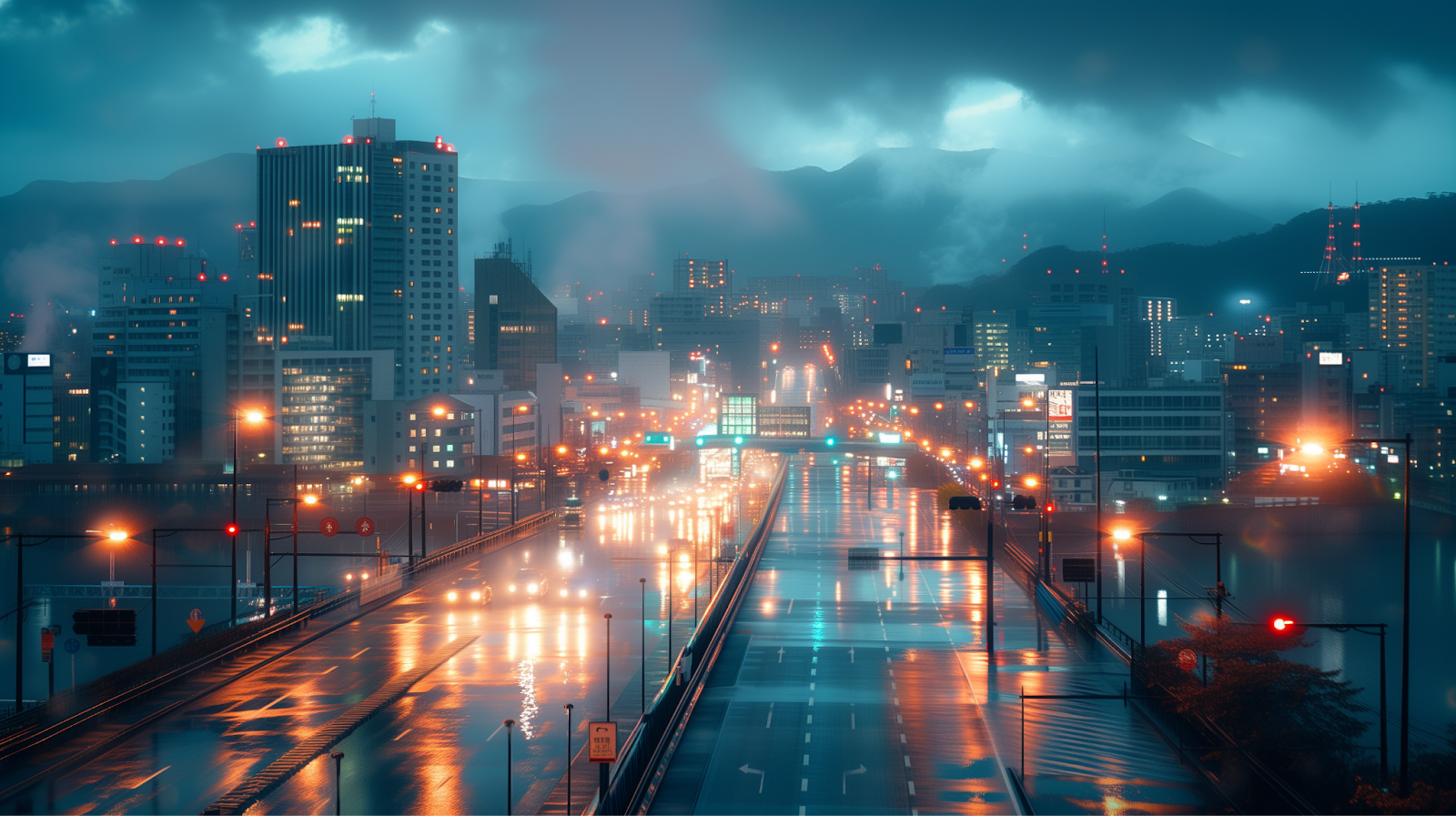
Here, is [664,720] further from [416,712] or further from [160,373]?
[160,373]

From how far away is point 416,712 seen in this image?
1208 inches

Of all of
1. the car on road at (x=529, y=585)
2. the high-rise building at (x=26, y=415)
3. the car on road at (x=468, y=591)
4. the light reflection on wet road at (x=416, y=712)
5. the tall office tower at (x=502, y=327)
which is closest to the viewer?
the light reflection on wet road at (x=416, y=712)

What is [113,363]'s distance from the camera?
138 m

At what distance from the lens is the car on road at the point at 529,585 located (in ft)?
170

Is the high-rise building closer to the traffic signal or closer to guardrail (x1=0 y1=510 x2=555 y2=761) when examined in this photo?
guardrail (x1=0 y1=510 x2=555 y2=761)

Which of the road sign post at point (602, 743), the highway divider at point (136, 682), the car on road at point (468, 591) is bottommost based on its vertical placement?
the car on road at point (468, 591)

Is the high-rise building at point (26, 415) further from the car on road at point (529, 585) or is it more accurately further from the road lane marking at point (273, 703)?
the road lane marking at point (273, 703)

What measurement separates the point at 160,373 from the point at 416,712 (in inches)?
4998

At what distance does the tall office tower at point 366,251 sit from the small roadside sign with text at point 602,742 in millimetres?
150182

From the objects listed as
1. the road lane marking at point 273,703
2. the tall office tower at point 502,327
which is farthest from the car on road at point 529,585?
the tall office tower at point 502,327

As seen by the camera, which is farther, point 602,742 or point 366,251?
point 366,251

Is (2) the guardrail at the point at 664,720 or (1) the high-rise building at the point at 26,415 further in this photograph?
(1) the high-rise building at the point at 26,415

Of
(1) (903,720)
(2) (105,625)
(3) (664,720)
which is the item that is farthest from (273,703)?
(1) (903,720)

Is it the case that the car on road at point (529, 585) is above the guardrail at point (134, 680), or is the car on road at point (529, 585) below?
below
